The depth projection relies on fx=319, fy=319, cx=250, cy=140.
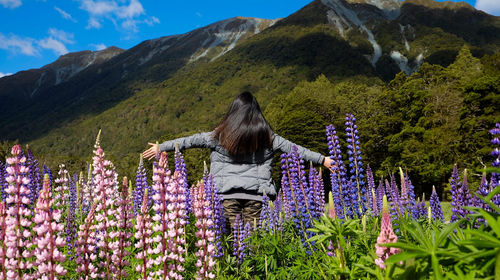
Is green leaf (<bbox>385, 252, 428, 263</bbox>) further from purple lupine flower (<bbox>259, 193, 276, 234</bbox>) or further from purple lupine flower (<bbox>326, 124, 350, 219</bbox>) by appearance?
purple lupine flower (<bbox>259, 193, 276, 234</bbox>)

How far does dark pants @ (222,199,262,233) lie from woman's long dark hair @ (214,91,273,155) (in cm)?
89

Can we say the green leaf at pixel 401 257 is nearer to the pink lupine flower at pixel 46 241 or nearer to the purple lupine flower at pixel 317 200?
the pink lupine flower at pixel 46 241

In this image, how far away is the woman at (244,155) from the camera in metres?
5.59

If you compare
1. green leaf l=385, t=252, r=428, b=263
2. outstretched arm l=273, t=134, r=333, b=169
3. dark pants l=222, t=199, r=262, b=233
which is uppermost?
outstretched arm l=273, t=134, r=333, b=169

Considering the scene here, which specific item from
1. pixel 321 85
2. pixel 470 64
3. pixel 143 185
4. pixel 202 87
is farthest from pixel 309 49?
pixel 143 185

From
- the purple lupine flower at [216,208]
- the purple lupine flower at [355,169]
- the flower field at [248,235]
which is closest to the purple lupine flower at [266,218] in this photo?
the flower field at [248,235]

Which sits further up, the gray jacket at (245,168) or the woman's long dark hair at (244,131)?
the woman's long dark hair at (244,131)

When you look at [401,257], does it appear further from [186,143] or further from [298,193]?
[186,143]

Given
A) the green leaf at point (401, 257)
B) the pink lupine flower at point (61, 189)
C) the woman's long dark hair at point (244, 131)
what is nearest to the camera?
the green leaf at point (401, 257)

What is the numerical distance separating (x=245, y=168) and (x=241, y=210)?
782mm

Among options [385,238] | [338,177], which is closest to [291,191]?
[338,177]

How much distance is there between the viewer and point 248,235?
507 cm

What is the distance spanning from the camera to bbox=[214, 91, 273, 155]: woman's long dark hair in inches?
219

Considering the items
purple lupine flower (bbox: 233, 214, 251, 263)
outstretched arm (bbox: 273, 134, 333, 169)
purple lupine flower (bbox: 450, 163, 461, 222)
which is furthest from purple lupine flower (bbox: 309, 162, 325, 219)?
purple lupine flower (bbox: 450, 163, 461, 222)
